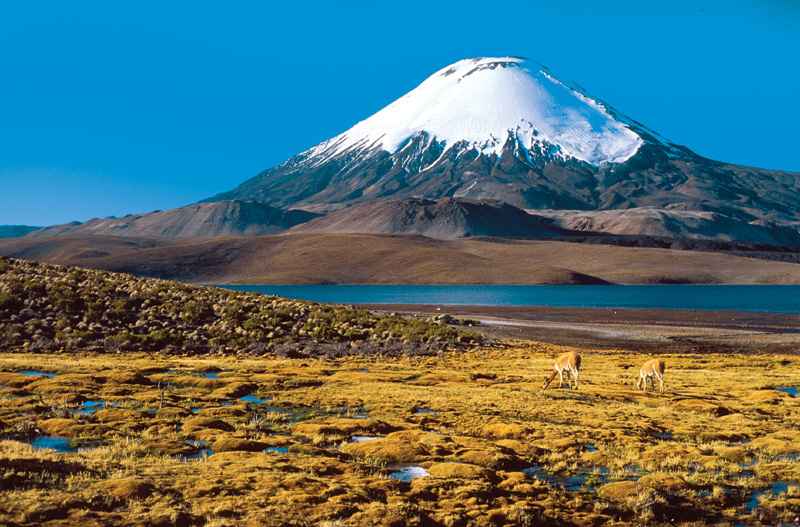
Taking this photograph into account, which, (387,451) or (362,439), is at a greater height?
(387,451)

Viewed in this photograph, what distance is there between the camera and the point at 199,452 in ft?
71.9

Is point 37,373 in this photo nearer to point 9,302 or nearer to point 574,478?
point 9,302

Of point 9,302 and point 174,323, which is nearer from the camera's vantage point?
point 9,302

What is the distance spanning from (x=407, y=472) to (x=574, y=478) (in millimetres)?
4320

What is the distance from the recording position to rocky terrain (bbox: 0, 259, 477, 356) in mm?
61062

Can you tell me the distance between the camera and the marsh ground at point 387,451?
54.0 feet

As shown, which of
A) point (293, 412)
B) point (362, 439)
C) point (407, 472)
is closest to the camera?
point (407, 472)

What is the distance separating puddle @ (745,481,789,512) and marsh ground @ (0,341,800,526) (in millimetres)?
98

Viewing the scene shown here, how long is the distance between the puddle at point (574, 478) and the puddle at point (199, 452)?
8.77m

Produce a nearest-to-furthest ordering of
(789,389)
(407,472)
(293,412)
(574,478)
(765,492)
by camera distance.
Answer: (765,492)
(574,478)
(407,472)
(293,412)
(789,389)

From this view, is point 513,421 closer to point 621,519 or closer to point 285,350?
point 621,519

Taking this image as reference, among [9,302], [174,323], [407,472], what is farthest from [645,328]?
[407,472]

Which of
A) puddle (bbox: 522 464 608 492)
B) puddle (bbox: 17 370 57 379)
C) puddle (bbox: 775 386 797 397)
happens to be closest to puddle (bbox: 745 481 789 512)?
puddle (bbox: 522 464 608 492)

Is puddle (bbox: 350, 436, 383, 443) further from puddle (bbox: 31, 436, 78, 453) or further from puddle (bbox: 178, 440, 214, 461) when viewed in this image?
puddle (bbox: 31, 436, 78, 453)
